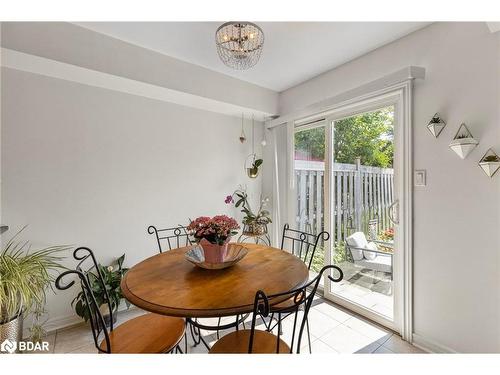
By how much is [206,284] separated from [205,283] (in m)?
0.01

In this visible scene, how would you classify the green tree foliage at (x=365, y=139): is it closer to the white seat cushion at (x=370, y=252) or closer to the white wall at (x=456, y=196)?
the white wall at (x=456, y=196)

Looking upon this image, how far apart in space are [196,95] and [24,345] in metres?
2.52

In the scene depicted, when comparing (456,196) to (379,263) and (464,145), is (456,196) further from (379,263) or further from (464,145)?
(379,263)

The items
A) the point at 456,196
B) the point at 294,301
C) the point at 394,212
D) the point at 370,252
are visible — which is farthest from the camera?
the point at 370,252

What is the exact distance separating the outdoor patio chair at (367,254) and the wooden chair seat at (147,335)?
1.87 meters

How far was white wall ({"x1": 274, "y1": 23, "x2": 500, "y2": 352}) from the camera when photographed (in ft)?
5.00

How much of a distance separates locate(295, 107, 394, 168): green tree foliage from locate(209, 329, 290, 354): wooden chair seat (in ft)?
5.84

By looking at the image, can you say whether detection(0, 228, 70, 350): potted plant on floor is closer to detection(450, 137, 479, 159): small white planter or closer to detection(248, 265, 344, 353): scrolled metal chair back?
detection(248, 265, 344, 353): scrolled metal chair back

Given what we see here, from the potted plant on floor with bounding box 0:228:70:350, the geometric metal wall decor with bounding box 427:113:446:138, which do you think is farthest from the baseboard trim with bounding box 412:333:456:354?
the potted plant on floor with bounding box 0:228:70:350

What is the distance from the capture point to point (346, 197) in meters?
2.56

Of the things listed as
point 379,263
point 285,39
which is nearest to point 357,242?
point 379,263

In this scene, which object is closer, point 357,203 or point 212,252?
point 212,252
